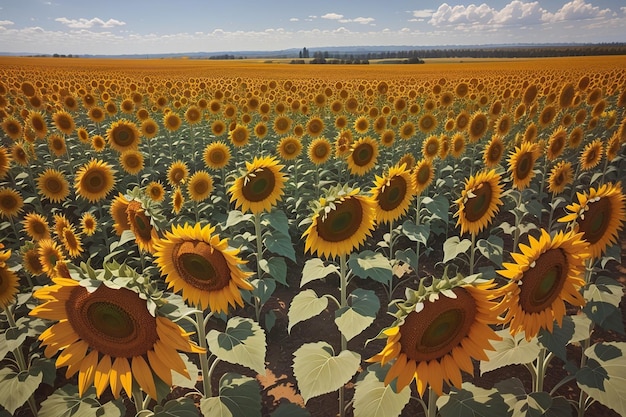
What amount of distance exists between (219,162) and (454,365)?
6.95 meters

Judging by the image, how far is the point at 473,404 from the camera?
2637 millimetres

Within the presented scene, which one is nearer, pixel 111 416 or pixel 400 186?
pixel 111 416

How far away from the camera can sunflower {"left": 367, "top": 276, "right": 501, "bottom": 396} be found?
77.5 inches

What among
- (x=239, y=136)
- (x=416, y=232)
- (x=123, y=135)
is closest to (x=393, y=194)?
(x=416, y=232)

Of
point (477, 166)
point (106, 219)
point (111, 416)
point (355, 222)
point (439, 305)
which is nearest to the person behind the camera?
point (439, 305)

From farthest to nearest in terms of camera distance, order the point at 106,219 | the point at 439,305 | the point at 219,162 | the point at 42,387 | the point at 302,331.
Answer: the point at 219,162 → the point at 106,219 → the point at 302,331 → the point at 42,387 → the point at 439,305

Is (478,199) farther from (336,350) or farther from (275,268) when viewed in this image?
(336,350)

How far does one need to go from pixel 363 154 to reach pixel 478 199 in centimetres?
334

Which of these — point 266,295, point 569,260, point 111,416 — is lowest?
point 266,295

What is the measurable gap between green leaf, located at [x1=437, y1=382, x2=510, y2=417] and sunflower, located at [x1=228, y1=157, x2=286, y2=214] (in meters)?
2.83

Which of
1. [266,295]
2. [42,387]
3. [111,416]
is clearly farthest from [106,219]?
[111,416]

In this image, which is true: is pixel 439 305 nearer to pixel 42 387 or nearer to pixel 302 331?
pixel 302 331

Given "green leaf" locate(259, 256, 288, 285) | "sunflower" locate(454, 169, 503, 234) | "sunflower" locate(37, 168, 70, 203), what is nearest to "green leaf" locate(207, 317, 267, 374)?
"green leaf" locate(259, 256, 288, 285)

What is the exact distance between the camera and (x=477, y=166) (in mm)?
10438
